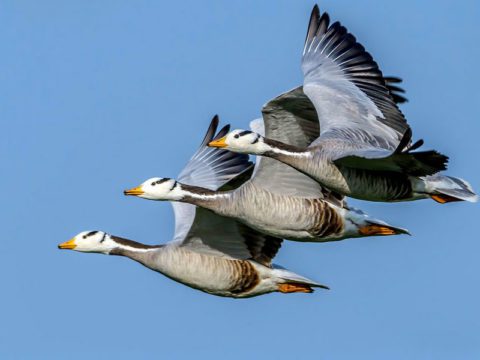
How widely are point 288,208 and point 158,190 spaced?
200cm

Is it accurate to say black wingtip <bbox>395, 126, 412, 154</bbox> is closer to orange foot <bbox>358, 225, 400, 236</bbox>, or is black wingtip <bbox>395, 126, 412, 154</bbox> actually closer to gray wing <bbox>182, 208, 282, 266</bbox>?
orange foot <bbox>358, 225, 400, 236</bbox>

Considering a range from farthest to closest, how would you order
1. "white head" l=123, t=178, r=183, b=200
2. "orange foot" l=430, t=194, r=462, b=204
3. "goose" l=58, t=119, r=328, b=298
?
1. "white head" l=123, t=178, r=183, b=200
2. "goose" l=58, t=119, r=328, b=298
3. "orange foot" l=430, t=194, r=462, b=204

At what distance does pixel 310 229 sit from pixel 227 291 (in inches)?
62.8

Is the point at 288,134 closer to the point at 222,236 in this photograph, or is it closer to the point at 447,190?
the point at 222,236

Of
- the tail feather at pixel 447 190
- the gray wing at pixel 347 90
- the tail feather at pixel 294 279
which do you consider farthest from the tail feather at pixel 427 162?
the tail feather at pixel 294 279

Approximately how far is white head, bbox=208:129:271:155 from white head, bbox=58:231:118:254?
8.42 ft

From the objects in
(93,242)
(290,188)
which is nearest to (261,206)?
(290,188)

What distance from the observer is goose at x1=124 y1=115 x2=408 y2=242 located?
15.5 meters

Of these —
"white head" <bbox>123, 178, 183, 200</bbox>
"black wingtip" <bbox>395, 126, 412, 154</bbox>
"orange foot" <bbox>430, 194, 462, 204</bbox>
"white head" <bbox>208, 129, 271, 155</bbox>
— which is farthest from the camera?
"white head" <bbox>123, 178, 183, 200</bbox>

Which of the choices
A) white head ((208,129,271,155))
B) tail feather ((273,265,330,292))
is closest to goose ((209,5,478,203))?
white head ((208,129,271,155))

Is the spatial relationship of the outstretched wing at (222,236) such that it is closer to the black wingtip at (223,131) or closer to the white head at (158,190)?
the white head at (158,190)

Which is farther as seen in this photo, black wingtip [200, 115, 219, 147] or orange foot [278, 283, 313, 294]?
black wingtip [200, 115, 219, 147]

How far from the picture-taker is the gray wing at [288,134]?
15.8m

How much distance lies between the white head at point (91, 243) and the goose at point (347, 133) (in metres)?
2.61
